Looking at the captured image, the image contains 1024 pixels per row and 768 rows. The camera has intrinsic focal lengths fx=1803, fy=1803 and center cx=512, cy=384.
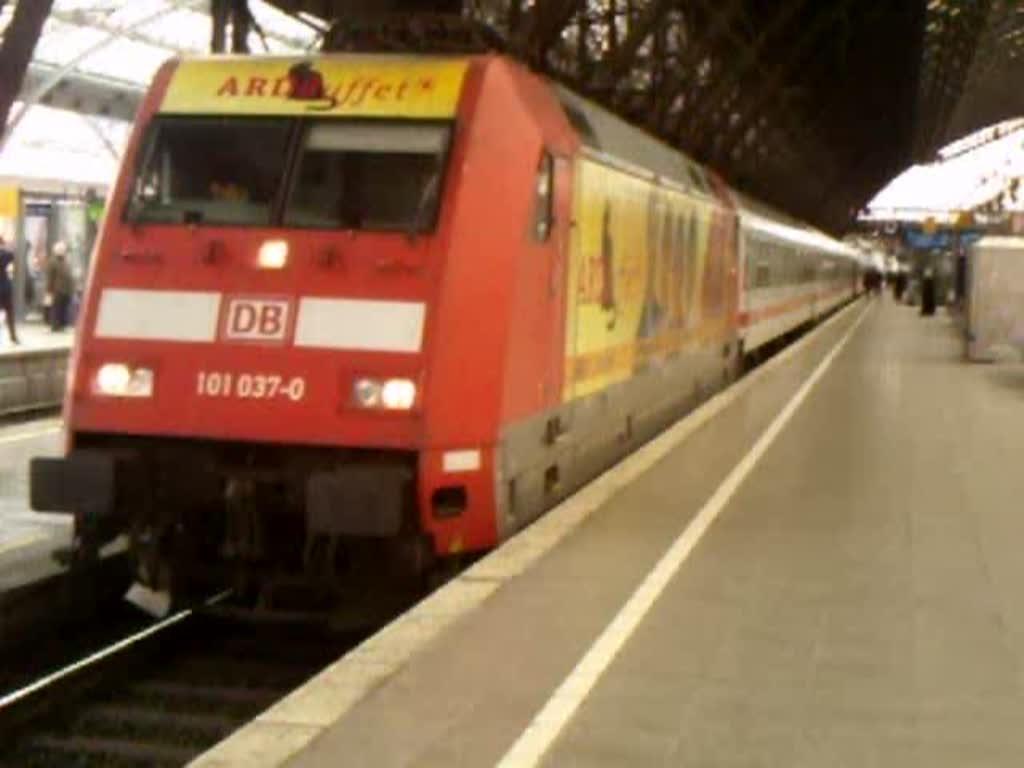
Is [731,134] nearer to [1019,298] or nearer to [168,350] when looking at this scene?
[1019,298]

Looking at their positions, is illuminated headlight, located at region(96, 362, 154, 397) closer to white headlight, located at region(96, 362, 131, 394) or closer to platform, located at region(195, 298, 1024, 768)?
white headlight, located at region(96, 362, 131, 394)

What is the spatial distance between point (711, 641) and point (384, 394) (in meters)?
2.25

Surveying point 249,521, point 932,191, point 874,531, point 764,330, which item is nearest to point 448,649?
point 249,521

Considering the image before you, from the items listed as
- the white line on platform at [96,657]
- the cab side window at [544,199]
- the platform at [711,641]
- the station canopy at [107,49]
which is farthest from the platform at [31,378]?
the station canopy at [107,49]

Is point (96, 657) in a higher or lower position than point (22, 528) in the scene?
lower

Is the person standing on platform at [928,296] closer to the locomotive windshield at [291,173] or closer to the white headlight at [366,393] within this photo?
the locomotive windshield at [291,173]

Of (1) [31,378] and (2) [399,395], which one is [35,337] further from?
(2) [399,395]

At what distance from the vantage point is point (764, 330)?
Result: 30.8 meters

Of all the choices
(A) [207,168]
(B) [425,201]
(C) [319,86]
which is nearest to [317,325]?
(B) [425,201]

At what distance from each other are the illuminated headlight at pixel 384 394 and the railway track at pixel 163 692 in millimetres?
1529

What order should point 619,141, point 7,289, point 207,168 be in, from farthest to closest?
point 7,289
point 619,141
point 207,168

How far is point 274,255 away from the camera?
941 cm

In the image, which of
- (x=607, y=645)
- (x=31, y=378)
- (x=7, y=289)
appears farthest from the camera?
(x=7, y=289)

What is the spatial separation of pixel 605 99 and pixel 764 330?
16.6 feet
